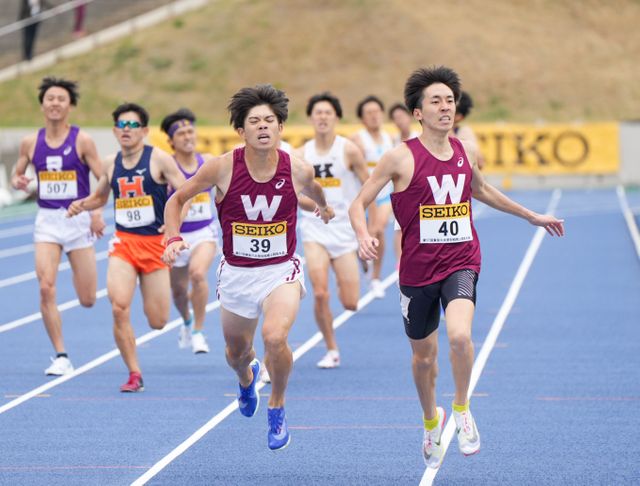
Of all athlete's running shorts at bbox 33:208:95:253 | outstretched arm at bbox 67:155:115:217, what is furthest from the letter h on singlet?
athlete's running shorts at bbox 33:208:95:253

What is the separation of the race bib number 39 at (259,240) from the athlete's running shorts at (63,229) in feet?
12.1

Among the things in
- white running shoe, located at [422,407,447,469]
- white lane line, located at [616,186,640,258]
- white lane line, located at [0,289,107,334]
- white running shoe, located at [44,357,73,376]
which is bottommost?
white lane line, located at [616,186,640,258]

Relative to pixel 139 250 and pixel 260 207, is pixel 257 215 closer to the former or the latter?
pixel 260 207

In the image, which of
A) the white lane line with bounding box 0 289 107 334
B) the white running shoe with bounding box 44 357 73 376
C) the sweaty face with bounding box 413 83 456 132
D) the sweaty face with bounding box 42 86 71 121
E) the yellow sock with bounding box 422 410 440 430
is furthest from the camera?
the white lane line with bounding box 0 289 107 334

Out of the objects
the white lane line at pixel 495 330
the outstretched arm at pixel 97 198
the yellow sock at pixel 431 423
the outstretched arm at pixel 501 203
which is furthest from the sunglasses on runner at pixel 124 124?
the yellow sock at pixel 431 423

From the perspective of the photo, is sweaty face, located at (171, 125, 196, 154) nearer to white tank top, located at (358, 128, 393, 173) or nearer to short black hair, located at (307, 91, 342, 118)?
short black hair, located at (307, 91, 342, 118)

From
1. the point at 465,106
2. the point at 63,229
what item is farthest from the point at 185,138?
the point at 465,106

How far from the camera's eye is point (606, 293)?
15.9 metres

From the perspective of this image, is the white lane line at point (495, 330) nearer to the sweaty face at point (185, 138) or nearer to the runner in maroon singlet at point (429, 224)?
the runner in maroon singlet at point (429, 224)

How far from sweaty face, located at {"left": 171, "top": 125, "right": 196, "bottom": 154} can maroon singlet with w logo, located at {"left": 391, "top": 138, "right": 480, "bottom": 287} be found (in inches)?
179

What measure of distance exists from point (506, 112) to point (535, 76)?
172 inches

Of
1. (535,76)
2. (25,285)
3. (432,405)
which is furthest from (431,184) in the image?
(535,76)

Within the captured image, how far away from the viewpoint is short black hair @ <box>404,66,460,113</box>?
24.7ft

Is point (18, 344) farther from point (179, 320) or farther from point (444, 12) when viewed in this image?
point (444, 12)
